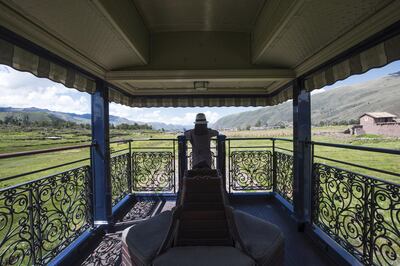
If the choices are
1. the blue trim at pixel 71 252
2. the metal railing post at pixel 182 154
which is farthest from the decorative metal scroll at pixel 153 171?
the blue trim at pixel 71 252

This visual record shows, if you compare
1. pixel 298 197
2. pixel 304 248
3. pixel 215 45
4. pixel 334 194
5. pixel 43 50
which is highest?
pixel 215 45

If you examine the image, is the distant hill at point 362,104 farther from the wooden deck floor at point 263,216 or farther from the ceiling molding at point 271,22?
the wooden deck floor at point 263,216

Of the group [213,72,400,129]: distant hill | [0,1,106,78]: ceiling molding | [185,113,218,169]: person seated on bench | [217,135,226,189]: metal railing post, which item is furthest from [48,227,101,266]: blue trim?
[213,72,400,129]: distant hill

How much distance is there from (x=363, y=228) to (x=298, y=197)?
1.14m

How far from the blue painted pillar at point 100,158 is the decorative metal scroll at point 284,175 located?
297 centimetres

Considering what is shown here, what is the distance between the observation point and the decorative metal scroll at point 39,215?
1762mm

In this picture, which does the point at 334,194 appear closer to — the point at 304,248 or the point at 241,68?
the point at 304,248

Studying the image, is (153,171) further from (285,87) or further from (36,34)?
(36,34)

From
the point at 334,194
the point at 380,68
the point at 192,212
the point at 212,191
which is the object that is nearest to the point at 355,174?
the point at 334,194

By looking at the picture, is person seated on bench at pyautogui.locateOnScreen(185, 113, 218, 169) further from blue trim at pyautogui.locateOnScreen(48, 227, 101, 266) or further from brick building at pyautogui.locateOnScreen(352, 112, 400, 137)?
brick building at pyautogui.locateOnScreen(352, 112, 400, 137)

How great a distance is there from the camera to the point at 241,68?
3184 millimetres

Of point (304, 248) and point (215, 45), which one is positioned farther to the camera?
point (215, 45)

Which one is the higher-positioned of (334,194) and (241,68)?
(241,68)

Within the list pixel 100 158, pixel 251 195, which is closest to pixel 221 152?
pixel 251 195
